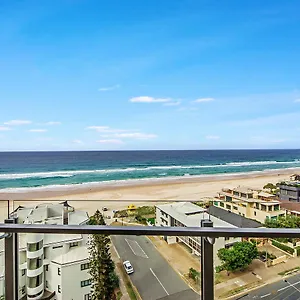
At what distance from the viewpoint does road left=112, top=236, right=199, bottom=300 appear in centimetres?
94

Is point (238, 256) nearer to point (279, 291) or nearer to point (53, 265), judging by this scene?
point (279, 291)

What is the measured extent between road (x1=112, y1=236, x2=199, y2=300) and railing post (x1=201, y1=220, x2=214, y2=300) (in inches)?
1.8

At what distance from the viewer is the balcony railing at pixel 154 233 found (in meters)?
0.83

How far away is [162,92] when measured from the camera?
8875 mm

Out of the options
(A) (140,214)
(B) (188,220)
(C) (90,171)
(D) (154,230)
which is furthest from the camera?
(C) (90,171)

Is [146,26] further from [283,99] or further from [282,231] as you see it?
[283,99]

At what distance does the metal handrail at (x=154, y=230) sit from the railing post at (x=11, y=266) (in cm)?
4

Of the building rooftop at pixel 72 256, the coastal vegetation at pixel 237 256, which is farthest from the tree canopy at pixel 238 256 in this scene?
the building rooftop at pixel 72 256

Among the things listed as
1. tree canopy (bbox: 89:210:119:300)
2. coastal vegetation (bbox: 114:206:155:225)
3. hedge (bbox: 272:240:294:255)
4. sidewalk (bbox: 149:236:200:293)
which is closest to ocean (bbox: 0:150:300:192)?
coastal vegetation (bbox: 114:206:155:225)

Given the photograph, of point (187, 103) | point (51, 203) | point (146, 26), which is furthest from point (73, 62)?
point (187, 103)

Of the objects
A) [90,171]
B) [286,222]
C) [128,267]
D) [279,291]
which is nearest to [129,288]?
[128,267]

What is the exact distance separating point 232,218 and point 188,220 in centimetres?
23

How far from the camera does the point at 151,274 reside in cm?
99

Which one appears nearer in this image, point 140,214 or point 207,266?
point 207,266
